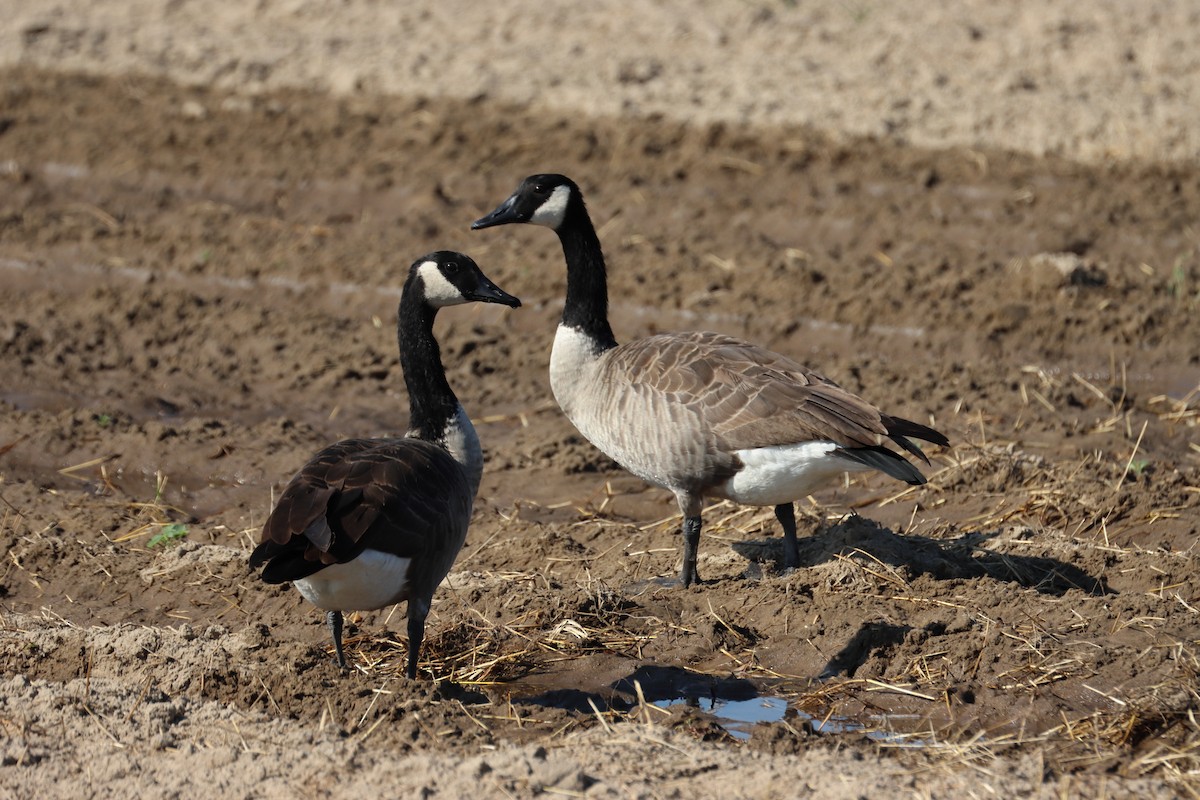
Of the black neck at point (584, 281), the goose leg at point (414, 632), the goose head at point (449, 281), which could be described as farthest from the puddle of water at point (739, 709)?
the black neck at point (584, 281)

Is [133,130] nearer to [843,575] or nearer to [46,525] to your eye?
[46,525]

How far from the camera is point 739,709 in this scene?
555cm

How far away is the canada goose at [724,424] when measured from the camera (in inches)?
239

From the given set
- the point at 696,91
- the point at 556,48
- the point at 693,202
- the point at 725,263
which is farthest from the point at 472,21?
the point at 725,263

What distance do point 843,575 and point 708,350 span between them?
3.96 feet

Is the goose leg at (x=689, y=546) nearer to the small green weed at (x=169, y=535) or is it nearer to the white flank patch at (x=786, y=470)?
the white flank patch at (x=786, y=470)

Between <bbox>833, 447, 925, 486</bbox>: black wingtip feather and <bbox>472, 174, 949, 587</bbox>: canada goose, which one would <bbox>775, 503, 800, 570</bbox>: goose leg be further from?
<bbox>833, 447, 925, 486</bbox>: black wingtip feather

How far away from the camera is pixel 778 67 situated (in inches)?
539

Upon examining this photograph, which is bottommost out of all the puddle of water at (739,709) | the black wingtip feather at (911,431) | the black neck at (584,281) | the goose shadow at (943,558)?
the puddle of water at (739,709)

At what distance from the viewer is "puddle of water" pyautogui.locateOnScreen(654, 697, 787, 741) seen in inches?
Result: 213

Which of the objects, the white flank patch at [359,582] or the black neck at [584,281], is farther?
the black neck at [584,281]

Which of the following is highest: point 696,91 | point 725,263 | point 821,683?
point 696,91

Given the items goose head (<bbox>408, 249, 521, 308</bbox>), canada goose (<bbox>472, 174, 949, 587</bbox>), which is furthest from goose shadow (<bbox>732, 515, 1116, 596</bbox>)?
goose head (<bbox>408, 249, 521, 308</bbox>)

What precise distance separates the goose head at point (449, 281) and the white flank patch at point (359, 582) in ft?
5.06
